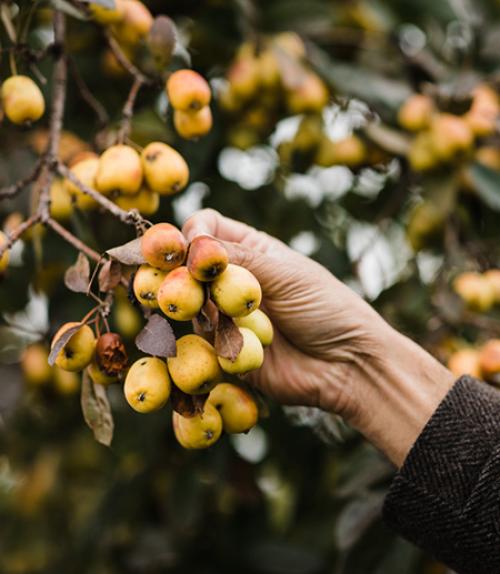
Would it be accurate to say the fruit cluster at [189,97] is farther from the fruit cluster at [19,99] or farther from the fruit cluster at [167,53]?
the fruit cluster at [19,99]

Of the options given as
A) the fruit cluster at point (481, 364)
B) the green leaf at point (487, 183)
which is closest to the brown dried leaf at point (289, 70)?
the green leaf at point (487, 183)

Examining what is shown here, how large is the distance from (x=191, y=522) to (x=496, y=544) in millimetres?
1134

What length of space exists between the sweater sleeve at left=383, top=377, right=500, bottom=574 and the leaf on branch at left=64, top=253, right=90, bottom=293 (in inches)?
23.1

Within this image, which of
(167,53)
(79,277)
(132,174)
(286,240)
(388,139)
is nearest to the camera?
(79,277)

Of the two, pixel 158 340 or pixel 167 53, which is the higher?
pixel 167 53

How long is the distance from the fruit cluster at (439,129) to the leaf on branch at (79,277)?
3.31 ft

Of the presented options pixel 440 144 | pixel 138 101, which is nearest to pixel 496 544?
pixel 440 144

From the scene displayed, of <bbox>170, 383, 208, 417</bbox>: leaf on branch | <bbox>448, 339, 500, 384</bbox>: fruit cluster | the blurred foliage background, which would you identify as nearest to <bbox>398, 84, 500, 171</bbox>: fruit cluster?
the blurred foliage background

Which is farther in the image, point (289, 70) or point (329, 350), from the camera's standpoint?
point (289, 70)

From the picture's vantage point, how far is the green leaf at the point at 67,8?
1.22m

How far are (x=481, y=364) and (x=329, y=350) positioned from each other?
0.35m

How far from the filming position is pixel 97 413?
1023mm

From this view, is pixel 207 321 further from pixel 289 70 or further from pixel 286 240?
pixel 286 240

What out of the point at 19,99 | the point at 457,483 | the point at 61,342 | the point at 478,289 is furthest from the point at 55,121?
the point at 478,289
